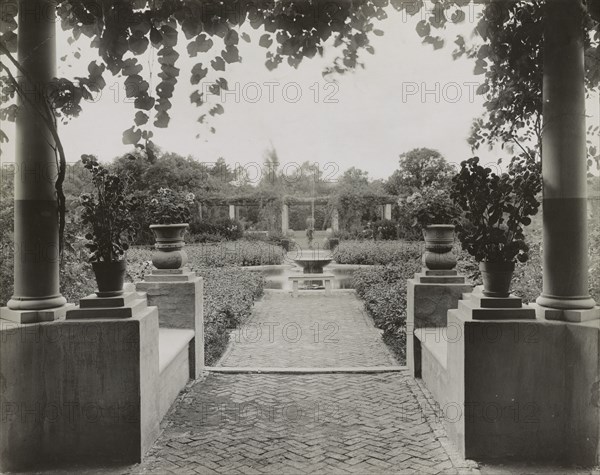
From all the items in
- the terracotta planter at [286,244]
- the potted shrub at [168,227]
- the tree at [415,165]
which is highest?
the tree at [415,165]

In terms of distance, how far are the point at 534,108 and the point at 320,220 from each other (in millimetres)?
29700

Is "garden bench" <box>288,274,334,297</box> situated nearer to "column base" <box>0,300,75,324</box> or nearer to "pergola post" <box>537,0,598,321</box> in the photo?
"column base" <box>0,300,75,324</box>

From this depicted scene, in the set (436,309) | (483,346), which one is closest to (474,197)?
(483,346)

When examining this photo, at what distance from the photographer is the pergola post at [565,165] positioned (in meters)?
3.56

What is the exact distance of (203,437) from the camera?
4.10 meters

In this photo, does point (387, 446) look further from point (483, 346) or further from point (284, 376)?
point (284, 376)

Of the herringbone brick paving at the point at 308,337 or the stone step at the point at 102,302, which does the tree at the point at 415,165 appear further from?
the stone step at the point at 102,302

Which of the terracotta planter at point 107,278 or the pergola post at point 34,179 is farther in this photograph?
the terracotta planter at point 107,278

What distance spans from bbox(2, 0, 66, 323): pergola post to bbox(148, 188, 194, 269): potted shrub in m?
2.32

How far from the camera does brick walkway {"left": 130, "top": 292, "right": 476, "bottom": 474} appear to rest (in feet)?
11.8

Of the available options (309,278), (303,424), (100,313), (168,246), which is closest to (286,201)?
(309,278)

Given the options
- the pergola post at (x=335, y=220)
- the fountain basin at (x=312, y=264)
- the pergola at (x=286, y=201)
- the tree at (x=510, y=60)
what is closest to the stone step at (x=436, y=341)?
the tree at (x=510, y=60)

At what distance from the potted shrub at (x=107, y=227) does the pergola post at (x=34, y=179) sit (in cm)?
28

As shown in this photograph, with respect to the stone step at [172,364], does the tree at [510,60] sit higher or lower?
higher
